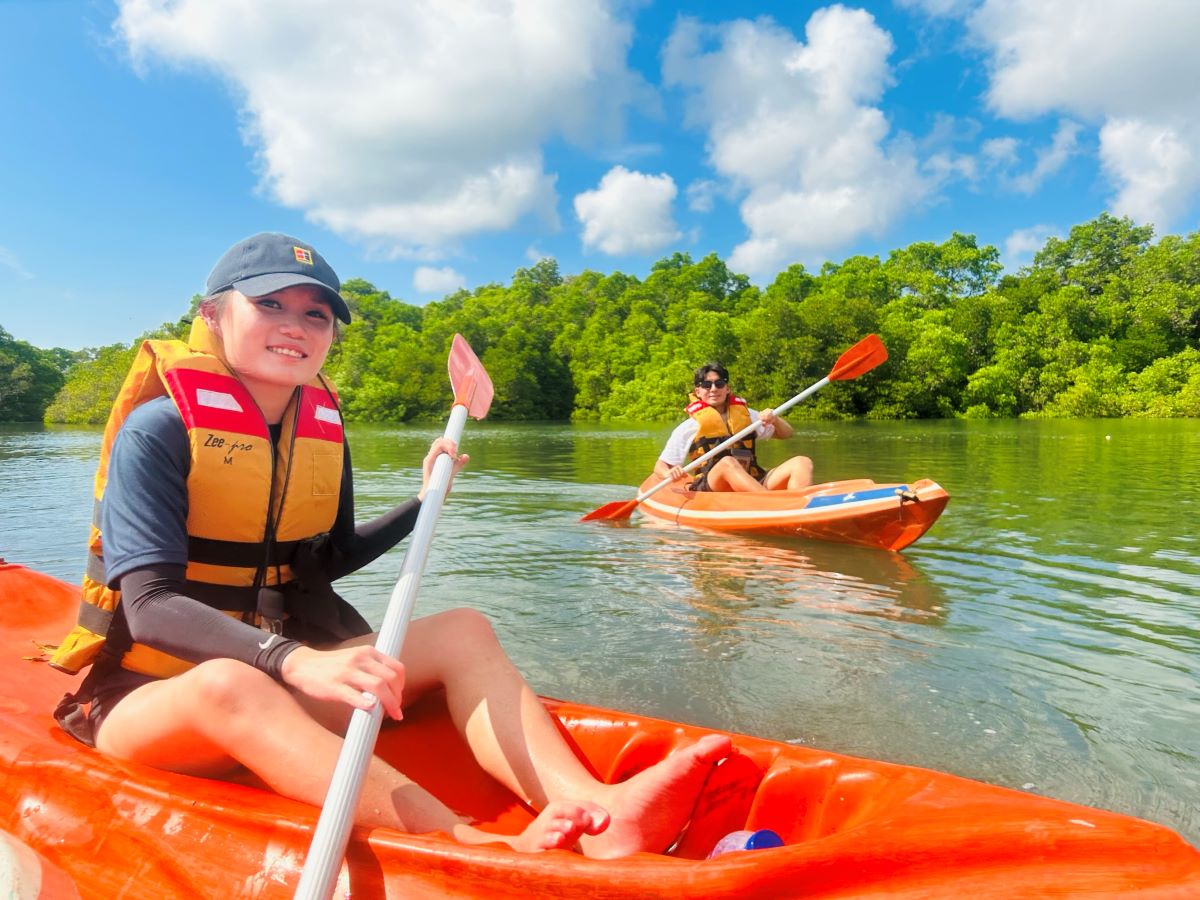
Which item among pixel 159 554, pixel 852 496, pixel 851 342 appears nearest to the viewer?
pixel 159 554

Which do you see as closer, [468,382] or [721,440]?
[468,382]

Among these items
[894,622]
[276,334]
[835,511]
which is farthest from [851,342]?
[276,334]

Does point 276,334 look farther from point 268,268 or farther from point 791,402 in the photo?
point 791,402

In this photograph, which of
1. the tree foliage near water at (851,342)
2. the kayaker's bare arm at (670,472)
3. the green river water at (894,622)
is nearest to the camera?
the green river water at (894,622)

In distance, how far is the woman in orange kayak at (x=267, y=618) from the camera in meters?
1.40

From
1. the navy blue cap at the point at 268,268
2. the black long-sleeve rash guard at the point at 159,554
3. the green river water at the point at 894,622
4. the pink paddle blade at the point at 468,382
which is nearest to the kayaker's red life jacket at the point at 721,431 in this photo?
the green river water at the point at 894,622

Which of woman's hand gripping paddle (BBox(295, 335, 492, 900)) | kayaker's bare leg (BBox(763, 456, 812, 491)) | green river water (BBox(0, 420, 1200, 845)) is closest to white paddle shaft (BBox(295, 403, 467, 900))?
woman's hand gripping paddle (BBox(295, 335, 492, 900))

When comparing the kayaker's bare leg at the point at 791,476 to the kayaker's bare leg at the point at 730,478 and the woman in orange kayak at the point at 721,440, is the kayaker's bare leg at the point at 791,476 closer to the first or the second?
the woman in orange kayak at the point at 721,440

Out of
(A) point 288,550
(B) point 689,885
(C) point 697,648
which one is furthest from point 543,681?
(B) point 689,885

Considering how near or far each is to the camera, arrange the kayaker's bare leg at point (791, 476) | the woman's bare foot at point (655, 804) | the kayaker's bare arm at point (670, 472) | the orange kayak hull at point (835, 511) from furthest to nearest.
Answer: the kayaker's bare arm at point (670, 472), the kayaker's bare leg at point (791, 476), the orange kayak hull at point (835, 511), the woman's bare foot at point (655, 804)

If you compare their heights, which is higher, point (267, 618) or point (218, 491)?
point (218, 491)

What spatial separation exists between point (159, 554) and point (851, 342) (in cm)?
3690

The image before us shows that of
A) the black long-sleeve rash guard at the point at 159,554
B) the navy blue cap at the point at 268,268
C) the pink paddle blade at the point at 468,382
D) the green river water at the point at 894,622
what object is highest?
the navy blue cap at the point at 268,268

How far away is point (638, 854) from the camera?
47.4 inches
